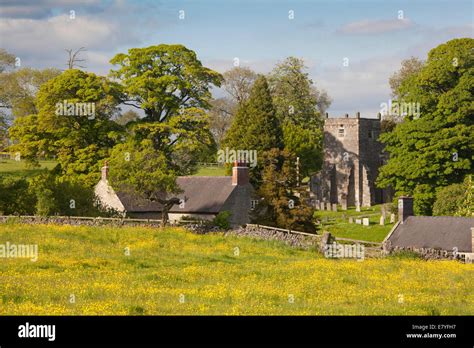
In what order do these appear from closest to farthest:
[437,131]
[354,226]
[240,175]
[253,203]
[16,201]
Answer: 1. [16,201]
2. [253,203]
3. [240,175]
4. [437,131]
5. [354,226]

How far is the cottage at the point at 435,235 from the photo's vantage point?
50938 millimetres

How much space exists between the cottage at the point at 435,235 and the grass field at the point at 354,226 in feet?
54.1

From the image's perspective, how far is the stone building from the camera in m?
103

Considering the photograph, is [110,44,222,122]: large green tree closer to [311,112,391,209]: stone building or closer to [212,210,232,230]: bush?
[212,210,232,230]: bush

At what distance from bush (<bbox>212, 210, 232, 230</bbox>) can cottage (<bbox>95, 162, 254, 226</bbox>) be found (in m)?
2.72

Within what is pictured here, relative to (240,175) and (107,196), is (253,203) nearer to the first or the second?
(240,175)

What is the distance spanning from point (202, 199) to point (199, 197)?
1.59ft

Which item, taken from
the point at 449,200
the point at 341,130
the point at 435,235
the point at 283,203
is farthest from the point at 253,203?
the point at 341,130

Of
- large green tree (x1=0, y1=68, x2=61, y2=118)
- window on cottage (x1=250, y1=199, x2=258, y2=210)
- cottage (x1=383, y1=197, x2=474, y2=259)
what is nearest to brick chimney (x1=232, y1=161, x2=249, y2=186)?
window on cottage (x1=250, y1=199, x2=258, y2=210)

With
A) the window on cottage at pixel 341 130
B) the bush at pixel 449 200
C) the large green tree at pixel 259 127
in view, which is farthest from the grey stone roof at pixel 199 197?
the window on cottage at pixel 341 130

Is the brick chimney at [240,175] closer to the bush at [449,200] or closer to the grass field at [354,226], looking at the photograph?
the grass field at [354,226]

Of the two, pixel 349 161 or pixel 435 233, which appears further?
pixel 349 161

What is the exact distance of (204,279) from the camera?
3519cm
